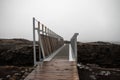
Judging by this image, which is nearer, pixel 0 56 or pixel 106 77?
pixel 106 77

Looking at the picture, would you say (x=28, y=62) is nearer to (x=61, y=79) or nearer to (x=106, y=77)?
(x=106, y=77)

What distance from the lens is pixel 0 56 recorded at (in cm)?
2825

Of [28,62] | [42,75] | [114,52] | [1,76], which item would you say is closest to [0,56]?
[28,62]

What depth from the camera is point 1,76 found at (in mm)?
Answer: 8359

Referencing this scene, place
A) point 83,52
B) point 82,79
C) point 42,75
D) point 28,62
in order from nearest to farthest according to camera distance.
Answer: point 42,75 < point 82,79 < point 28,62 < point 83,52

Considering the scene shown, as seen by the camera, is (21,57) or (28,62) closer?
(28,62)

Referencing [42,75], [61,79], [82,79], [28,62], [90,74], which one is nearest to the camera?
[61,79]

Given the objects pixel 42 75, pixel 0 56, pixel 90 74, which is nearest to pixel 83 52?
pixel 0 56

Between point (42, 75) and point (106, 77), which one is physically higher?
point (42, 75)

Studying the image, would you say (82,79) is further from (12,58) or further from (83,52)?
(83,52)

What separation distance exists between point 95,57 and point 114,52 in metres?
4.35

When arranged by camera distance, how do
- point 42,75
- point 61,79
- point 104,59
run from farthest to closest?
point 104,59
point 42,75
point 61,79

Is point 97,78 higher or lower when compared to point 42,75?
lower

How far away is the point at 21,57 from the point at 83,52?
34.8ft
